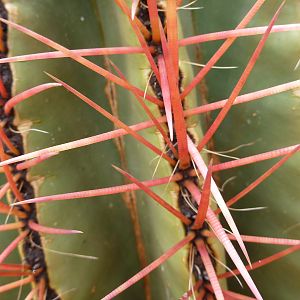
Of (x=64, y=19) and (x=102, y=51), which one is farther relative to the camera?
(x=64, y=19)

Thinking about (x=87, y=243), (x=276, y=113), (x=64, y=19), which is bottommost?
(x=87, y=243)

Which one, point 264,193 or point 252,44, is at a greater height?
point 252,44

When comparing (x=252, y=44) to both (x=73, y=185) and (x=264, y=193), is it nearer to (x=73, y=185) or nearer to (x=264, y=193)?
(x=264, y=193)

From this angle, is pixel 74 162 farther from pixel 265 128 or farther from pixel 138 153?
pixel 265 128

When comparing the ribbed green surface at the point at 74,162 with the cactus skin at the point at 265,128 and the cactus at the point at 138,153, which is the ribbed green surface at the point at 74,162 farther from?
the cactus skin at the point at 265,128

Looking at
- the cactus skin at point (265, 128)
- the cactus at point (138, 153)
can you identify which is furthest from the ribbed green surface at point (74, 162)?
the cactus skin at point (265, 128)

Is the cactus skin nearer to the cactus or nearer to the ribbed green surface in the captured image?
the cactus

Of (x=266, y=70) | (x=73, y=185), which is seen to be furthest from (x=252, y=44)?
(x=73, y=185)

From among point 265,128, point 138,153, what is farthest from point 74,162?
point 265,128

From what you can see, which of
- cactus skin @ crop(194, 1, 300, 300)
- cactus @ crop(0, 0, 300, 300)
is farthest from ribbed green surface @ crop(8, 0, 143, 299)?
cactus skin @ crop(194, 1, 300, 300)
